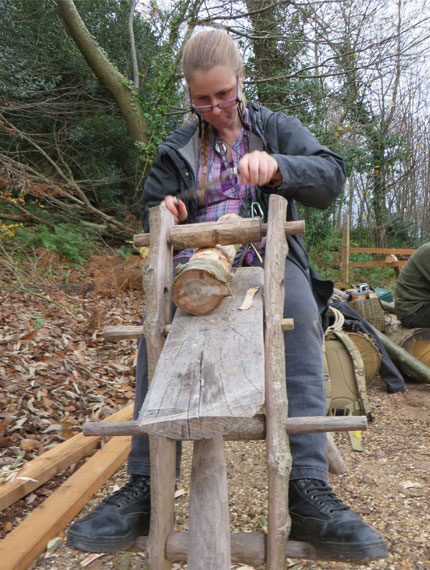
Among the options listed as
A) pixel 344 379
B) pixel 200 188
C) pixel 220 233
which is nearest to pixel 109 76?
pixel 344 379

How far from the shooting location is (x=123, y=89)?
26.1 feet

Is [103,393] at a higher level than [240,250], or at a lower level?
lower

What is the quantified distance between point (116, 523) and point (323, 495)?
0.66 m

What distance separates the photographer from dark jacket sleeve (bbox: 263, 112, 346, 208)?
5.59 feet

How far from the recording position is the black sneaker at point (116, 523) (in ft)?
4.52

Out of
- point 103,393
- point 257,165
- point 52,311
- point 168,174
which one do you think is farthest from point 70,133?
point 257,165

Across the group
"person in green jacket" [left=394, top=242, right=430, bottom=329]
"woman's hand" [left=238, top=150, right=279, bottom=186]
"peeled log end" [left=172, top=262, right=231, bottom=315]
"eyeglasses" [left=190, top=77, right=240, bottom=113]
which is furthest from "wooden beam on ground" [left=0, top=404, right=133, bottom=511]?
"person in green jacket" [left=394, top=242, right=430, bottom=329]

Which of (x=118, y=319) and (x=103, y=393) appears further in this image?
Result: (x=118, y=319)

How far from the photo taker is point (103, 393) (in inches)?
133

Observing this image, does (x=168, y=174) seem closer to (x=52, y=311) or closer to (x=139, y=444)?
(x=139, y=444)

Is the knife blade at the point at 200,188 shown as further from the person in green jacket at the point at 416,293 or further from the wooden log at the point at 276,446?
the person in green jacket at the point at 416,293

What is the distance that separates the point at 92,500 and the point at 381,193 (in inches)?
463

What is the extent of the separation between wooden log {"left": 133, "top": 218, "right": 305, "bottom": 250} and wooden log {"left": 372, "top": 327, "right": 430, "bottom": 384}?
9.65 ft

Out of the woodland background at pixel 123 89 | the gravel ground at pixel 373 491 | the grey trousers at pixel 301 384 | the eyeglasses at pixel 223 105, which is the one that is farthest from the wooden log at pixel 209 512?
the woodland background at pixel 123 89
